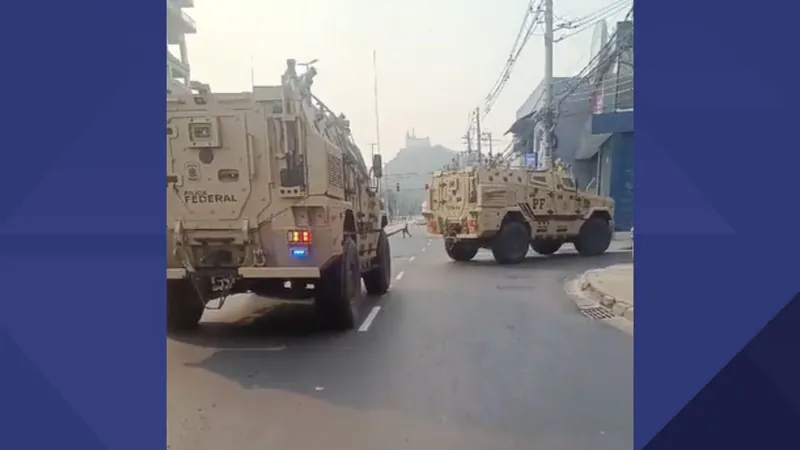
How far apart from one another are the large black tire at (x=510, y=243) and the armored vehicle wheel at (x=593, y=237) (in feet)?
8.02

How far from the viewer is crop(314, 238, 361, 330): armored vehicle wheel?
7.14 meters

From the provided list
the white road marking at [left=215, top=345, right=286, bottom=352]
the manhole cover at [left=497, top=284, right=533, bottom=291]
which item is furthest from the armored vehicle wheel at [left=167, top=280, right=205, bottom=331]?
the manhole cover at [left=497, top=284, right=533, bottom=291]

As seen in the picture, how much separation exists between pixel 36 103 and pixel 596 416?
3696 mm

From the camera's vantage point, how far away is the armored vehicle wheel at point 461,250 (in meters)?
16.7

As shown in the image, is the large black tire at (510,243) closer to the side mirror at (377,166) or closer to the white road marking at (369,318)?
the side mirror at (377,166)

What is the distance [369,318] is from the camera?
27.6ft

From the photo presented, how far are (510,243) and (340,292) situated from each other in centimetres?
927

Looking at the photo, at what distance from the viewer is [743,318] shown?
7.92 feet

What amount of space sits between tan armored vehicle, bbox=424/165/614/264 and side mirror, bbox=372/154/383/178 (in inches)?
221

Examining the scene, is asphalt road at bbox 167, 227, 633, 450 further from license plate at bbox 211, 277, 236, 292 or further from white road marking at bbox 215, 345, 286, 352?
license plate at bbox 211, 277, 236, 292

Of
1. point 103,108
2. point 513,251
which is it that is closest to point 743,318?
point 103,108

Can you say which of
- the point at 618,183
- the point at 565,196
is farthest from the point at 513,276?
the point at 618,183

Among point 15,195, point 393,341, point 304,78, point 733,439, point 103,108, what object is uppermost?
point 304,78

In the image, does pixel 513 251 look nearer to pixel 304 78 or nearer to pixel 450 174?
pixel 450 174
